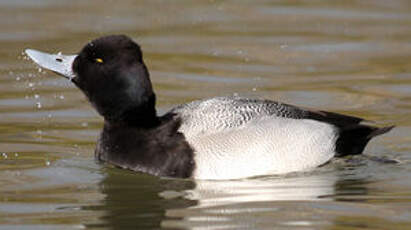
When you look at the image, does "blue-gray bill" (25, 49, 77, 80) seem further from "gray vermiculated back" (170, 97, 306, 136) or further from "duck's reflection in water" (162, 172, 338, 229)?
"duck's reflection in water" (162, 172, 338, 229)

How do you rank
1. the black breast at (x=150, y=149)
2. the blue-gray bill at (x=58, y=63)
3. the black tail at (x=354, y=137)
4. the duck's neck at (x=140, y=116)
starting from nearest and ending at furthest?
1. the black breast at (x=150, y=149)
2. the duck's neck at (x=140, y=116)
3. the blue-gray bill at (x=58, y=63)
4. the black tail at (x=354, y=137)

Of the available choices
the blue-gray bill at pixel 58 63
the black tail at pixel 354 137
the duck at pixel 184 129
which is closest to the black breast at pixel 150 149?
the duck at pixel 184 129

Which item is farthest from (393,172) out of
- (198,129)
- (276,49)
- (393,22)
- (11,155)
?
(393,22)

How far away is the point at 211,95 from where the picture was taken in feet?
34.7

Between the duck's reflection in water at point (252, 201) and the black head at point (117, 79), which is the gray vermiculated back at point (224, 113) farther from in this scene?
the duck's reflection in water at point (252, 201)

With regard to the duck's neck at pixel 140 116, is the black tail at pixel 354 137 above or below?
below

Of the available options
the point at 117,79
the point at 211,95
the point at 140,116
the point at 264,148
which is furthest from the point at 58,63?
the point at 211,95

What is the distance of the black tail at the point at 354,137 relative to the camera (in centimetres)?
847

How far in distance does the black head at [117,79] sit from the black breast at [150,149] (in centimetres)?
10

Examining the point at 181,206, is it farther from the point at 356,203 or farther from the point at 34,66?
the point at 34,66

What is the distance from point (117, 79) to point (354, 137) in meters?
1.83

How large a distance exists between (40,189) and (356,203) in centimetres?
214

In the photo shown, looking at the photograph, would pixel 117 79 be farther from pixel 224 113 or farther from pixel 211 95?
pixel 211 95

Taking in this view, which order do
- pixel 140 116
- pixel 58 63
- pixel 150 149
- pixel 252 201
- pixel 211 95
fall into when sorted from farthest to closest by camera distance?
pixel 211 95 < pixel 58 63 < pixel 140 116 < pixel 150 149 < pixel 252 201
